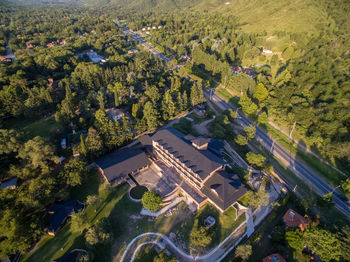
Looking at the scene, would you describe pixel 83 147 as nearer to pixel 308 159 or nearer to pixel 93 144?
pixel 93 144

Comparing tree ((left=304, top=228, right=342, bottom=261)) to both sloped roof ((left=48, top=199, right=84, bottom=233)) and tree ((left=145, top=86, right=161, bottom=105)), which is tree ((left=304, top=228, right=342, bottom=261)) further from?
tree ((left=145, top=86, right=161, bottom=105))

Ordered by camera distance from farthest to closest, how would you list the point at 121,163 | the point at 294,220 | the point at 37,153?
the point at 121,163, the point at 37,153, the point at 294,220

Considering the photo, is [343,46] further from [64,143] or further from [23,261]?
[23,261]

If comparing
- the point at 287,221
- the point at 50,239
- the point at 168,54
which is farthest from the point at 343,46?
the point at 50,239

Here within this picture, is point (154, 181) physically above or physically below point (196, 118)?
below

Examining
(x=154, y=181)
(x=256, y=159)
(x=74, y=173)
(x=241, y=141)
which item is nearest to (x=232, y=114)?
(x=241, y=141)

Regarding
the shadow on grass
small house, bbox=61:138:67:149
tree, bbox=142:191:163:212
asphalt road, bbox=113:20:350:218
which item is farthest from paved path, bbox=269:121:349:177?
small house, bbox=61:138:67:149
